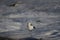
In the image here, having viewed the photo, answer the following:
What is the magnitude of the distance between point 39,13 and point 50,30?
0.79 m

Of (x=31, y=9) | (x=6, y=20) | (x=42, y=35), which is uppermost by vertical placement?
(x=31, y=9)

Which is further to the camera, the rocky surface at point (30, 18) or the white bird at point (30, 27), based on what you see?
the white bird at point (30, 27)

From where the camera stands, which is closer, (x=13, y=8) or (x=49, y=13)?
(x=49, y=13)

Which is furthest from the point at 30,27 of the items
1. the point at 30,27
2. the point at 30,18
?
the point at 30,18

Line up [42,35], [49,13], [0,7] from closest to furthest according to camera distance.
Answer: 1. [42,35]
2. [49,13]
3. [0,7]

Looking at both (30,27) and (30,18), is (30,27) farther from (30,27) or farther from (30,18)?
(30,18)

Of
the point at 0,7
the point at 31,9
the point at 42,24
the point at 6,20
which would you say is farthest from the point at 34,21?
the point at 0,7

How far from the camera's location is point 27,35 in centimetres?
224

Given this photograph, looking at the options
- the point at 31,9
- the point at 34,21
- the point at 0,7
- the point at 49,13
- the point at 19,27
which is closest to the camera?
the point at 19,27

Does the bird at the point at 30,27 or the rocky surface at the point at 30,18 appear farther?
the bird at the point at 30,27

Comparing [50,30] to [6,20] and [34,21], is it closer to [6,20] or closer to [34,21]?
[34,21]

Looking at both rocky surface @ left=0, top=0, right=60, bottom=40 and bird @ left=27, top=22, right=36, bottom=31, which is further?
bird @ left=27, top=22, right=36, bottom=31

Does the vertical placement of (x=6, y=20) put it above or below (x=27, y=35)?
above

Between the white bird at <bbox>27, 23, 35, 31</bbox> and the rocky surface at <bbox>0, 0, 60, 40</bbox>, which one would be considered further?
the white bird at <bbox>27, 23, 35, 31</bbox>
